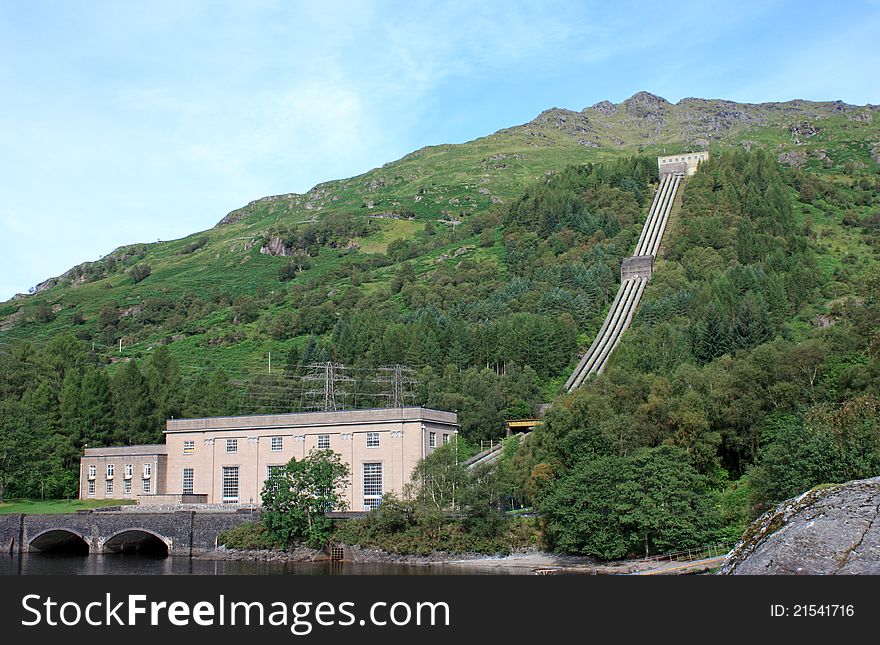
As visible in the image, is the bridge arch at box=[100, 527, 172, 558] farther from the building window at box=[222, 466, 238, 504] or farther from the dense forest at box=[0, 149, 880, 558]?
the dense forest at box=[0, 149, 880, 558]

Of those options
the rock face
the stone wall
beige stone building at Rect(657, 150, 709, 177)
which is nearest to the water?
the stone wall

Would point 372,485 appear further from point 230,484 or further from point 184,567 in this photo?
point 184,567

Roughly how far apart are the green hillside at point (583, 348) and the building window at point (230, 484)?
1600 cm

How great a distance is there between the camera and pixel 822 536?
22688 millimetres

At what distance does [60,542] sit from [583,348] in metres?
65.0

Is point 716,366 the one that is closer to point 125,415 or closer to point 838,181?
point 125,415

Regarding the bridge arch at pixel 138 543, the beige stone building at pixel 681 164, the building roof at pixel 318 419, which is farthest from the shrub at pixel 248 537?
the beige stone building at pixel 681 164

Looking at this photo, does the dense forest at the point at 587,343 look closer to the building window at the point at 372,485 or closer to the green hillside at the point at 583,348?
the green hillside at the point at 583,348

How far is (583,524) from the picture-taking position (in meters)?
52.5

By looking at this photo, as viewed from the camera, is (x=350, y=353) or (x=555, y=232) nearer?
(x=350, y=353)

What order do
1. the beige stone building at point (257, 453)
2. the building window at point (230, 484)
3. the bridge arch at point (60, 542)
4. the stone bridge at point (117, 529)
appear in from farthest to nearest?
1. the building window at point (230, 484)
2. the beige stone building at point (257, 453)
3. the bridge arch at point (60, 542)
4. the stone bridge at point (117, 529)

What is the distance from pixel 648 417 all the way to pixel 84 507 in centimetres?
4653

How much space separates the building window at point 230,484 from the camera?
247ft

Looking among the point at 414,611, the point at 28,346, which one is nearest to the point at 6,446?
the point at 28,346
